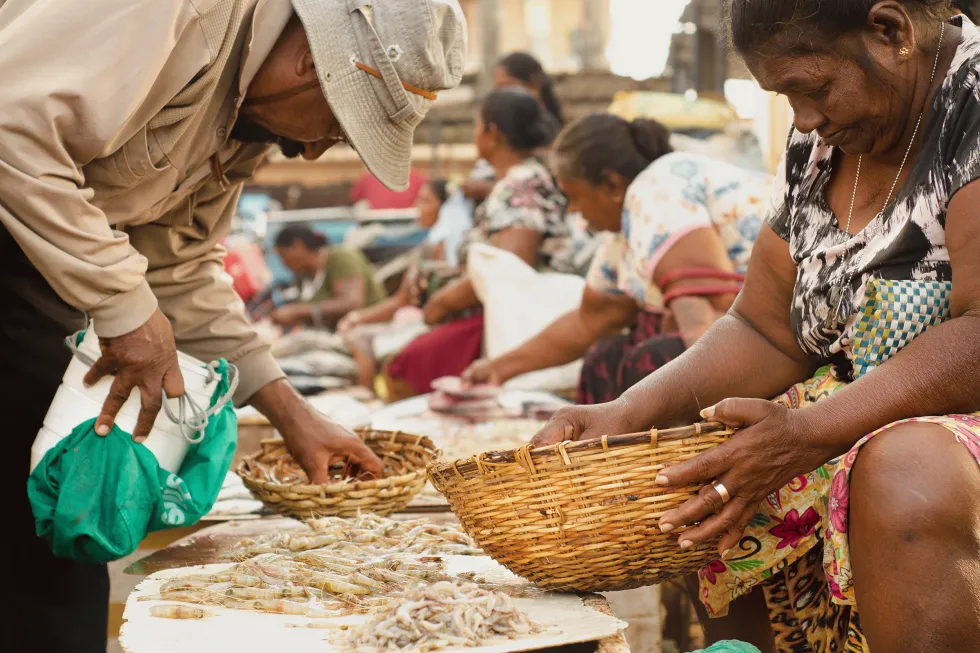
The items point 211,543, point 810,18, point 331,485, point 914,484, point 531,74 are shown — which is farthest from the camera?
point 531,74

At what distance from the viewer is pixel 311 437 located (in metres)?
2.65

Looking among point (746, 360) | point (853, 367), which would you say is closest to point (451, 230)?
point (746, 360)

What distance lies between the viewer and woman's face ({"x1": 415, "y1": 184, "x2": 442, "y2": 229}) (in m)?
8.79

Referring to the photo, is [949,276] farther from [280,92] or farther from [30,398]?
[30,398]

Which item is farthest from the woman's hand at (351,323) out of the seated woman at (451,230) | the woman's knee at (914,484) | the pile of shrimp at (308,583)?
the woman's knee at (914,484)

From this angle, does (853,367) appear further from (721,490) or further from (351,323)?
(351,323)

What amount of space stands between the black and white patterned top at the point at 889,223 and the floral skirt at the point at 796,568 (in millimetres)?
149

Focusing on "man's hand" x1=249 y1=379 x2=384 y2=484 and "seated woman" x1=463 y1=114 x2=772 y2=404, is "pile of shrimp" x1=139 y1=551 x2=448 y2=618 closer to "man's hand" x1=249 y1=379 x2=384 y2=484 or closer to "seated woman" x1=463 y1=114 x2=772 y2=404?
"man's hand" x1=249 y1=379 x2=384 y2=484

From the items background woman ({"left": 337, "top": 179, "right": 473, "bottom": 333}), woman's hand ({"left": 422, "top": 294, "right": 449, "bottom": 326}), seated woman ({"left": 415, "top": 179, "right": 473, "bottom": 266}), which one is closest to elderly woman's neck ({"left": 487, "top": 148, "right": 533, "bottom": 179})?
woman's hand ({"left": 422, "top": 294, "right": 449, "bottom": 326})

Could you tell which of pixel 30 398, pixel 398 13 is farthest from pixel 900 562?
pixel 30 398

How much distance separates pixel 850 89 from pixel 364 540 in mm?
1295

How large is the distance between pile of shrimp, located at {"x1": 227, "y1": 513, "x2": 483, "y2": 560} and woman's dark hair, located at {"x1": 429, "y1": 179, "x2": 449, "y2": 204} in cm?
655

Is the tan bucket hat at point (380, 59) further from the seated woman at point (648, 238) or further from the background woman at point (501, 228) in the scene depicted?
the background woman at point (501, 228)

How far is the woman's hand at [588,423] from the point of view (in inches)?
73.8
